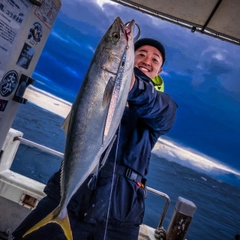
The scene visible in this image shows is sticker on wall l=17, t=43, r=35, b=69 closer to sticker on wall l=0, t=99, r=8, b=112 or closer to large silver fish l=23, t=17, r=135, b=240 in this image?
sticker on wall l=0, t=99, r=8, b=112

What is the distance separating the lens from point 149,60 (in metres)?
2.59

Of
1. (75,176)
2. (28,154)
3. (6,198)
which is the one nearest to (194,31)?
(75,176)

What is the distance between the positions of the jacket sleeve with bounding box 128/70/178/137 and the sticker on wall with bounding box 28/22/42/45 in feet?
3.61

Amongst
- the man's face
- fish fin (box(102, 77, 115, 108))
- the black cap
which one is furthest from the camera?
the black cap

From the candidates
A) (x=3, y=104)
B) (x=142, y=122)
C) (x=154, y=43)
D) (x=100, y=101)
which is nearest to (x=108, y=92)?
(x=100, y=101)

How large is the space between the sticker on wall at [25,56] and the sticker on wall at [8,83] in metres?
0.12

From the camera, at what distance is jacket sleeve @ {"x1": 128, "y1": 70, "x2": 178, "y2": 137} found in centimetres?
168

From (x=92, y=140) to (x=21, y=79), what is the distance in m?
1.25

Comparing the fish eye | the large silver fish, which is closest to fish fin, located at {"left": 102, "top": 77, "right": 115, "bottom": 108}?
the large silver fish

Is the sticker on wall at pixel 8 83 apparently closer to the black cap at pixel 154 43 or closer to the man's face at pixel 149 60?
the man's face at pixel 149 60

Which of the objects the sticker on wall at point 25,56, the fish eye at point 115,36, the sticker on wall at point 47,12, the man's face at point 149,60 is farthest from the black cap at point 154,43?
the fish eye at point 115,36

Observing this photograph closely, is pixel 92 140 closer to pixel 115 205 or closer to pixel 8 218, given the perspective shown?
pixel 115 205

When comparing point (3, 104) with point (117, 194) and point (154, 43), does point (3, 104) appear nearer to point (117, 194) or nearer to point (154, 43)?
point (117, 194)

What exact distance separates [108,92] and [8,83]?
3.96ft
